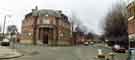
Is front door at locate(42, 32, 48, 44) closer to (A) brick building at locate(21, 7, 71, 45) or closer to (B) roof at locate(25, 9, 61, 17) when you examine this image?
(A) brick building at locate(21, 7, 71, 45)

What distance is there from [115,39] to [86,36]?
53.0 metres

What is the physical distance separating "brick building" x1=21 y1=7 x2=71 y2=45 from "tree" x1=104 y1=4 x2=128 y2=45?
12591mm

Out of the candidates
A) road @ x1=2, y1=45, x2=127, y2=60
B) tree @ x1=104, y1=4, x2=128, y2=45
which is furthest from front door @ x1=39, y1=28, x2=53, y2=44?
road @ x1=2, y1=45, x2=127, y2=60

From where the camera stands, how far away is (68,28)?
73938 millimetres

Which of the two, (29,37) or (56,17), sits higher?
(56,17)

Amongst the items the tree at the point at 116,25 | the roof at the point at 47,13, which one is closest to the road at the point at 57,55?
the tree at the point at 116,25

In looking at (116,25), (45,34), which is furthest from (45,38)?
(116,25)

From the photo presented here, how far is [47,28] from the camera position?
207 feet

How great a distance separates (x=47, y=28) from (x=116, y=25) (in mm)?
19082

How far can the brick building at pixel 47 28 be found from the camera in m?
62.3

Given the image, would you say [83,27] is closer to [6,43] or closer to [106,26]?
→ [106,26]

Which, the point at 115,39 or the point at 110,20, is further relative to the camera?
the point at 110,20

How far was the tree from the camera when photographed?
5666 cm

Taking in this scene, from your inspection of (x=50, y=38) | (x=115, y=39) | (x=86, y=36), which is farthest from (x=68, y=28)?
(x=86, y=36)
